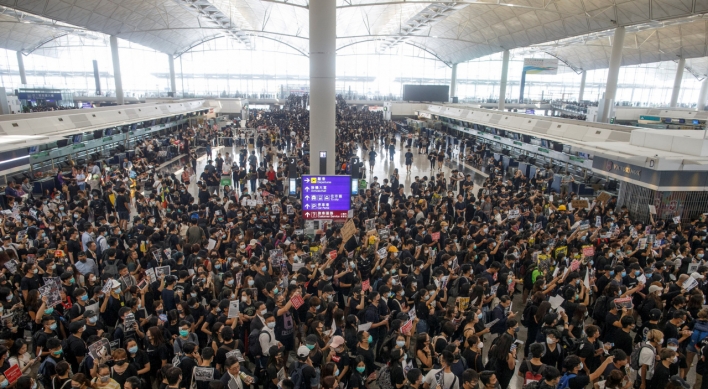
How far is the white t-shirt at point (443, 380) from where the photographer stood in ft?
14.6

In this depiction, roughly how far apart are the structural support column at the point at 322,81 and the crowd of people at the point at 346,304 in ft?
10.2

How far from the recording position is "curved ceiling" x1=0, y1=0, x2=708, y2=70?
80.8ft

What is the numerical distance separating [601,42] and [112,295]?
172 ft

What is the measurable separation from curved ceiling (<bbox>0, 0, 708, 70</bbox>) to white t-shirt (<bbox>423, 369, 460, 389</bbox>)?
22.7 meters

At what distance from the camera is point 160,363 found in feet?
17.1

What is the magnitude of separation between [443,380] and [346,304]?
11.3 feet

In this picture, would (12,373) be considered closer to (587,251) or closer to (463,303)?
(463,303)

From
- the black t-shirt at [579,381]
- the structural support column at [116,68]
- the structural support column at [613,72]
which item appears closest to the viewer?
the black t-shirt at [579,381]

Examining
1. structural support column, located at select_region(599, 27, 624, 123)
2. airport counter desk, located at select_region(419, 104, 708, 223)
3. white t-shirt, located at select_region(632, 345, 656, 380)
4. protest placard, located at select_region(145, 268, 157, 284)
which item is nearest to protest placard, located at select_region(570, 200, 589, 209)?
airport counter desk, located at select_region(419, 104, 708, 223)

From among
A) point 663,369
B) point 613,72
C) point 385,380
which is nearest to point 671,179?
point 663,369

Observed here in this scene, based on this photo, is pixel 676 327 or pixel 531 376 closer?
pixel 531 376

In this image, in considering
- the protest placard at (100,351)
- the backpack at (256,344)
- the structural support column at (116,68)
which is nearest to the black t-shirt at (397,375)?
the backpack at (256,344)

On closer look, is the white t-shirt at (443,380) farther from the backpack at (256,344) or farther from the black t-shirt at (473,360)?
the backpack at (256,344)

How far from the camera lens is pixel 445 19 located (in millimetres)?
39156
